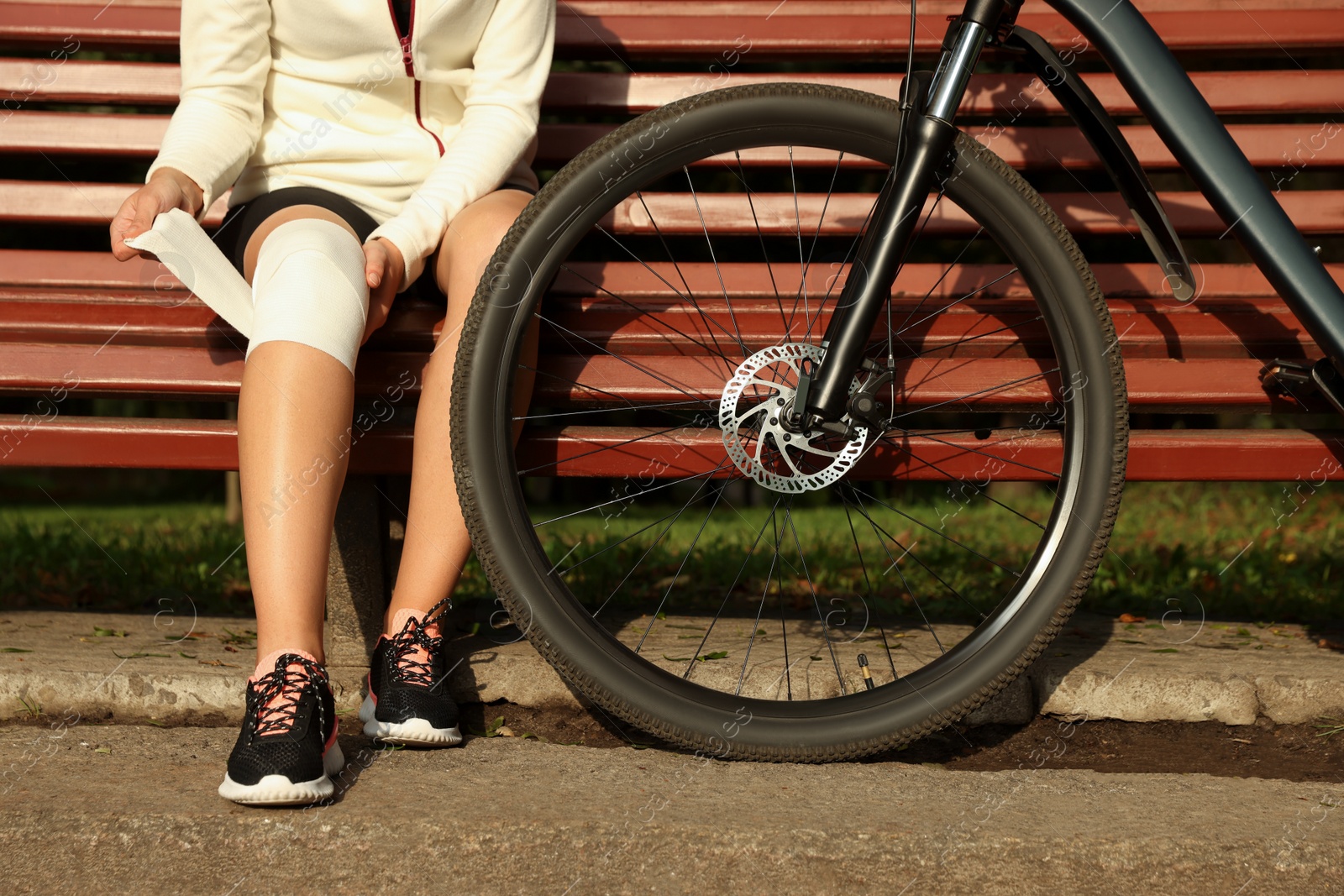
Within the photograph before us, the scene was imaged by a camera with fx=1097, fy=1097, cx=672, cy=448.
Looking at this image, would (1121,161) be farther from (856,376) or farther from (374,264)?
(374,264)

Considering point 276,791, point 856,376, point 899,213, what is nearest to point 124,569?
point 276,791

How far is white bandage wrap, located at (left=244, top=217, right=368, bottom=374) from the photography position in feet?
5.13

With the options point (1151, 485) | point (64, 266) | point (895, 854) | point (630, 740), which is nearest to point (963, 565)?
point (630, 740)

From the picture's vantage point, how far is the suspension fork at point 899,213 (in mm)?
1597

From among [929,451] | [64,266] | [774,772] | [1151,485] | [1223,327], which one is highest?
[1223,327]

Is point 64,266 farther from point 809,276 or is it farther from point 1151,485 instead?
point 1151,485

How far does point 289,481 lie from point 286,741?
0.35m

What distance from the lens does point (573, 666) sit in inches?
63.5

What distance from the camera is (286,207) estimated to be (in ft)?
6.03

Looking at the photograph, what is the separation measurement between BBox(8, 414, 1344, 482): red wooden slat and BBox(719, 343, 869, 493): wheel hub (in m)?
0.11

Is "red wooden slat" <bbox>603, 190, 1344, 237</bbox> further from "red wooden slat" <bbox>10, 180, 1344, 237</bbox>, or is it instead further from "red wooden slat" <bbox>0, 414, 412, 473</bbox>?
"red wooden slat" <bbox>0, 414, 412, 473</bbox>

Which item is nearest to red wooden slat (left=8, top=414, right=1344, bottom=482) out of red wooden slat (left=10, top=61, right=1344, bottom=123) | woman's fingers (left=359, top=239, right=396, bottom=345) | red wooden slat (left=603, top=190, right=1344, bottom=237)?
woman's fingers (left=359, top=239, right=396, bottom=345)

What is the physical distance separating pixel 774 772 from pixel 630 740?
284 mm

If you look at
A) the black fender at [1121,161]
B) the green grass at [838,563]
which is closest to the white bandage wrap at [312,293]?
the black fender at [1121,161]
